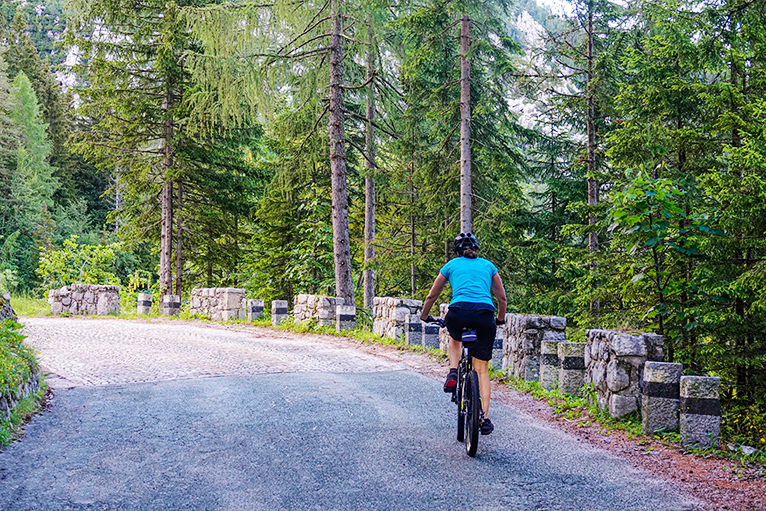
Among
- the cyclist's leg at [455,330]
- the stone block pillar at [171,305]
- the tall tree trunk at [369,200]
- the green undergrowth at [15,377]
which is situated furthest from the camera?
the stone block pillar at [171,305]

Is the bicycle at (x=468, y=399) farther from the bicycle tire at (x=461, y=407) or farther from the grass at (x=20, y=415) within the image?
the grass at (x=20, y=415)

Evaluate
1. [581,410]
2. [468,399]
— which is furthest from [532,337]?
[468,399]

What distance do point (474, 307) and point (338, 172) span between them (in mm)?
11755

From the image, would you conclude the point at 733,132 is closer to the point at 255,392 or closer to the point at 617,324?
the point at 617,324

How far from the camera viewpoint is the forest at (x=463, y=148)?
7676mm

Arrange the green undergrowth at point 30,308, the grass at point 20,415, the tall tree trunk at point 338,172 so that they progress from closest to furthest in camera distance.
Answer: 1. the grass at point 20,415
2. the tall tree trunk at point 338,172
3. the green undergrowth at point 30,308

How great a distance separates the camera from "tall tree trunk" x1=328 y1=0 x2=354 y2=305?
16.6m

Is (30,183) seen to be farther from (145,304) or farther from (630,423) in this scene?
(630,423)

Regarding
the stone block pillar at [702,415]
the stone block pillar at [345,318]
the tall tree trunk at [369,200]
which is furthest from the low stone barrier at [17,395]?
the tall tree trunk at [369,200]

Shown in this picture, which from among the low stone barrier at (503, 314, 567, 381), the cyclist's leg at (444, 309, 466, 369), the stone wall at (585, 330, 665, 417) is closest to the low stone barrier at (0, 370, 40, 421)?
the cyclist's leg at (444, 309, 466, 369)

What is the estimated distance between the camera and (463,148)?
16141 millimetres

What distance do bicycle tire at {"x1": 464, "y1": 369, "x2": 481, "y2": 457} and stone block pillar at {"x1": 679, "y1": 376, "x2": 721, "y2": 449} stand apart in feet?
6.61

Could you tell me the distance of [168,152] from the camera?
2327cm

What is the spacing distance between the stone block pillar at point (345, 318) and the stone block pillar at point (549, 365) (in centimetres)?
743
